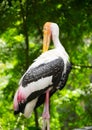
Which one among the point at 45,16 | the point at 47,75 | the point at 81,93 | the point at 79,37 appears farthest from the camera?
the point at 81,93

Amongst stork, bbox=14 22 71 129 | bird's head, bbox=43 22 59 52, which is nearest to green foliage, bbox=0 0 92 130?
bird's head, bbox=43 22 59 52

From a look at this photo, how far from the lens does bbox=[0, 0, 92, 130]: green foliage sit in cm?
709

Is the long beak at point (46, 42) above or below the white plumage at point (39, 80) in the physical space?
above

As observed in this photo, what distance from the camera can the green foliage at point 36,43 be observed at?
7094 millimetres

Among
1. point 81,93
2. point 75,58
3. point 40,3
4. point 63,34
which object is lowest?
point 81,93

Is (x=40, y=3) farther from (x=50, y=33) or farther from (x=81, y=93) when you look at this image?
(x=50, y=33)

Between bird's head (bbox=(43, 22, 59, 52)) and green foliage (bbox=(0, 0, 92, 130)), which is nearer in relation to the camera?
bird's head (bbox=(43, 22, 59, 52))

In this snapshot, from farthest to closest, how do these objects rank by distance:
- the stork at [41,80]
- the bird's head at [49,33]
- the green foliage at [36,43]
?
1. the green foliage at [36,43]
2. the bird's head at [49,33]
3. the stork at [41,80]

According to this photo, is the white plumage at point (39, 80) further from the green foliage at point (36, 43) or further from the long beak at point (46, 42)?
the green foliage at point (36, 43)

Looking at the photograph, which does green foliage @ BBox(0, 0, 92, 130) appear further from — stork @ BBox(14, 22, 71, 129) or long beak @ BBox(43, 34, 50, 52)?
stork @ BBox(14, 22, 71, 129)

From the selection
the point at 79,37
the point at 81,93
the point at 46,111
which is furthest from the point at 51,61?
the point at 81,93

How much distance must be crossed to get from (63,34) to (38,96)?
3351 millimetres

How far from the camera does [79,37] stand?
24.9 feet

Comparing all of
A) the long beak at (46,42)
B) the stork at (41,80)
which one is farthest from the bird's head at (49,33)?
the stork at (41,80)
